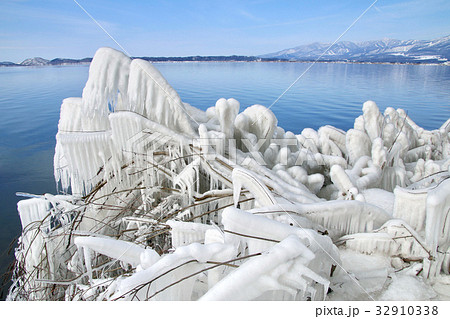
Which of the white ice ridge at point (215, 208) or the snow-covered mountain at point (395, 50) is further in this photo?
the snow-covered mountain at point (395, 50)

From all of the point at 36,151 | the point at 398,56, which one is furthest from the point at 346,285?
the point at 36,151

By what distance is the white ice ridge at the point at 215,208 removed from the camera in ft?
2.98

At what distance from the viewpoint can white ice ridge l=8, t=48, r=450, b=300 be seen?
909 millimetres

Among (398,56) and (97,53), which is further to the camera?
(398,56)

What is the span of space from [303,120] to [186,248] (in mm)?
7640

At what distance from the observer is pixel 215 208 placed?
83.3 inches

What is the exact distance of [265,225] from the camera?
919 millimetres

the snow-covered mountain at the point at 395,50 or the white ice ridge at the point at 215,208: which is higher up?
the snow-covered mountain at the point at 395,50

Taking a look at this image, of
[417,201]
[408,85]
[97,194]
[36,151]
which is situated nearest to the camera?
[417,201]

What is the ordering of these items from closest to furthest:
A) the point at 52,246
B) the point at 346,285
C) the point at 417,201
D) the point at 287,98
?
1. the point at 346,285
2. the point at 417,201
3. the point at 52,246
4. the point at 287,98

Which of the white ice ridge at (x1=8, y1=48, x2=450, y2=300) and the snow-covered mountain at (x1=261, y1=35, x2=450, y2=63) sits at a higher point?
the snow-covered mountain at (x1=261, y1=35, x2=450, y2=63)

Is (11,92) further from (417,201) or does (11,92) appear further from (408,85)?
(408,85)

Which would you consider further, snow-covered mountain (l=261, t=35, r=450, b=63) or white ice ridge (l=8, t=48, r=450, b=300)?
snow-covered mountain (l=261, t=35, r=450, b=63)
